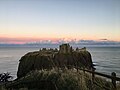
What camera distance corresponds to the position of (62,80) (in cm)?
1146

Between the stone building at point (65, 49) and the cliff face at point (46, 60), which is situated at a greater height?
the stone building at point (65, 49)

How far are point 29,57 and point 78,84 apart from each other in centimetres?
2770

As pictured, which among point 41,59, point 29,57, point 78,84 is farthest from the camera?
point 29,57

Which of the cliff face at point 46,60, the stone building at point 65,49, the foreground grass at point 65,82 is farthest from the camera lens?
the stone building at point 65,49

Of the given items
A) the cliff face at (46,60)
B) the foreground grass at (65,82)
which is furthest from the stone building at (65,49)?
the foreground grass at (65,82)

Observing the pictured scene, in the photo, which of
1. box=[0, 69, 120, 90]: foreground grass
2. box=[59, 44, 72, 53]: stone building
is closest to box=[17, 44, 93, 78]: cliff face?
box=[59, 44, 72, 53]: stone building

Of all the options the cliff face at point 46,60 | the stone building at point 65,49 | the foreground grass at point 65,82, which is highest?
the foreground grass at point 65,82

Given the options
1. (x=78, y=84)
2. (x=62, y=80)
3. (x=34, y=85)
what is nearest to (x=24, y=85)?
(x=34, y=85)

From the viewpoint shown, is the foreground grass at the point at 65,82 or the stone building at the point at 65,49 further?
the stone building at the point at 65,49

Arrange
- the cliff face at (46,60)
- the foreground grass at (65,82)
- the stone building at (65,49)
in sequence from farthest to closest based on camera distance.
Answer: the stone building at (65,49) < the cliff face at (46,60) < the foreground grass at (65,82)

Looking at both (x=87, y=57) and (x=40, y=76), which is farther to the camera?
(x=87, y=57)

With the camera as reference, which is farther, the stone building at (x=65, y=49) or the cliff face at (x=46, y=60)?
the stone building at (x=65, y=49)

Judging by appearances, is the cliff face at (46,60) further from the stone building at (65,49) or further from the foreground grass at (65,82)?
the foreground grass at (65,82)

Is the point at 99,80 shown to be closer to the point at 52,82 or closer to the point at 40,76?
the point at 52,82
